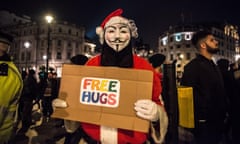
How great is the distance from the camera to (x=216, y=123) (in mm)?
2482

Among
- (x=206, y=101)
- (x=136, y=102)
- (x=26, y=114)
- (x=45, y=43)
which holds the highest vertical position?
(x=45, y=43)

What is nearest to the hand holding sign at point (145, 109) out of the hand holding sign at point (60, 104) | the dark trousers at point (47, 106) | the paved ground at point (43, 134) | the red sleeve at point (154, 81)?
the red sleeve at point (154, 81)

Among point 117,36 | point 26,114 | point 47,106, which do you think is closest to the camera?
point 117,36

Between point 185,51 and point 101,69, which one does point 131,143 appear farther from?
point 185,51

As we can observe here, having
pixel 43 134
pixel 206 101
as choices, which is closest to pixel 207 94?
pixel 206 101

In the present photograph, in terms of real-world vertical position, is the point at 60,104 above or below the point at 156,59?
below

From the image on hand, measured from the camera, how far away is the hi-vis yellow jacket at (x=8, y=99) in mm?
2244

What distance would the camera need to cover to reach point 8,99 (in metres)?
2.28

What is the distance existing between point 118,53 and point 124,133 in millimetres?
730

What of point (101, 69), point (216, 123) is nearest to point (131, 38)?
point (101, 69)

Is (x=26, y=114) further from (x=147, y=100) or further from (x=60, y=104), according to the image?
(x=147, y=100)

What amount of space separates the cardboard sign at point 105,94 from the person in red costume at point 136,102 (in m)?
0.06

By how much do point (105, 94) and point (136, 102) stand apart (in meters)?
0.26

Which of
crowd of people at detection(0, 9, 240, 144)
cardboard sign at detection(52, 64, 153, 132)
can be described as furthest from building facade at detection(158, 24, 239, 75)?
cardboard sign at detection(52, 64, 153, 132)
